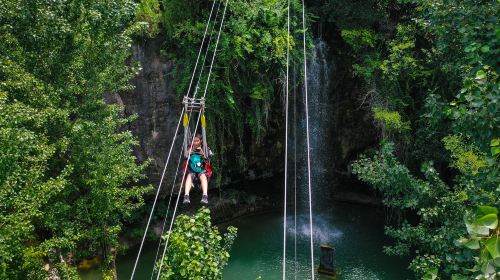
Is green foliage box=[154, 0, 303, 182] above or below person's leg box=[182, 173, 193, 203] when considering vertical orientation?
above

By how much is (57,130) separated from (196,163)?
288cm

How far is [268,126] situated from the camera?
13656 mm

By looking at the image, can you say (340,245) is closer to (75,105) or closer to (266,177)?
(266,177)

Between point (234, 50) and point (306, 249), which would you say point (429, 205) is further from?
point (234, 50)

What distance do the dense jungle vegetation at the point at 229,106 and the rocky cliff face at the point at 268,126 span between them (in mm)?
478

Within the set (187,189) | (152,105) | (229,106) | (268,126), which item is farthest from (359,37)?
(187,189)

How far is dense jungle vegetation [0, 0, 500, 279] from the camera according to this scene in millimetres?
5797

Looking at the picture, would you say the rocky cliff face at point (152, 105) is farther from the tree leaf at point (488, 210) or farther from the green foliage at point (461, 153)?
the tree leaf at point (488, 210)

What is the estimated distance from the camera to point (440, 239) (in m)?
7.22

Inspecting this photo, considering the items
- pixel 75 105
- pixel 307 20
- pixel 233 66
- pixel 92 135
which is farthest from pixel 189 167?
pixel 307 20

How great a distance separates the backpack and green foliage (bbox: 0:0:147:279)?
5.65ft

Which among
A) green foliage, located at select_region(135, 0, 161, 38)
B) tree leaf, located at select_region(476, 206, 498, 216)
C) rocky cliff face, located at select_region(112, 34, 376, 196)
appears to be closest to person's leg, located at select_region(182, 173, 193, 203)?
rocky cliff face, located at select_region(112, 34, 376, 196)

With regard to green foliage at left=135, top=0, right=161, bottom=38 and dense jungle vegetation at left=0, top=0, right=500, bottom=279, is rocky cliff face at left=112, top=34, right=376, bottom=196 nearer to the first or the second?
green foliage at left=135, top=0, right=161, bottom=38

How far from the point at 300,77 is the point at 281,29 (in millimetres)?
1577
